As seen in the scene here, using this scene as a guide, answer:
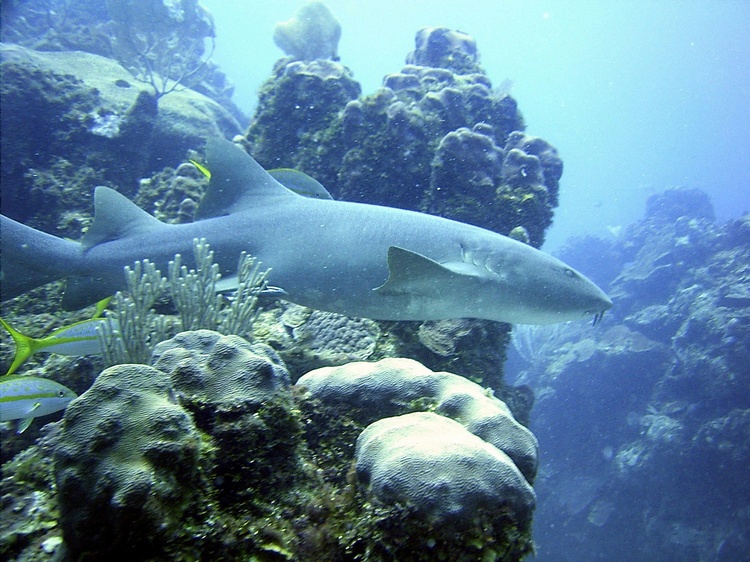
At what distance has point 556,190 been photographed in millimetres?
7363

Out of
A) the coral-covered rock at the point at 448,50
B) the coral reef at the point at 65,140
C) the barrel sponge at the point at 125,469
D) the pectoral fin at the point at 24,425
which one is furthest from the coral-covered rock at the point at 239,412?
the coral-covered rock at the point at 448,50

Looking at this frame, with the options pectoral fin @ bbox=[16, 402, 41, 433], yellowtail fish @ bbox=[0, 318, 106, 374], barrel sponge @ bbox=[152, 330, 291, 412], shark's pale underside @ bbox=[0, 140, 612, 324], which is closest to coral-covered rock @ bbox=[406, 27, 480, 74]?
shark's pale underside @ bbox=[0, 140, 612, 324]

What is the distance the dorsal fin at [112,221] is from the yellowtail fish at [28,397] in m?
1.42

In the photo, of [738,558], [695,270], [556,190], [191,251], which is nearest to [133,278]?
[191,251]

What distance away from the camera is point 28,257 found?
3729 millimetres

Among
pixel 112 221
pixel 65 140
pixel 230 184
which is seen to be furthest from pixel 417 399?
pixel 65 140

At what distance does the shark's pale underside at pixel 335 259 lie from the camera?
12.2ft

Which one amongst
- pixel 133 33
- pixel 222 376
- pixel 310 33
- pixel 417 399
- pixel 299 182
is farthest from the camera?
pixel 133 33

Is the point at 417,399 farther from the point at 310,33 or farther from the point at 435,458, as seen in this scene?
the point at 310,33

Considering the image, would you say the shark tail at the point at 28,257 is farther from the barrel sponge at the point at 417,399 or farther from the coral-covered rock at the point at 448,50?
the coral-covered rock at the point at 448,50

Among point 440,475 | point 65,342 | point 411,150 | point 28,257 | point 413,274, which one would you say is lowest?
point 65,342

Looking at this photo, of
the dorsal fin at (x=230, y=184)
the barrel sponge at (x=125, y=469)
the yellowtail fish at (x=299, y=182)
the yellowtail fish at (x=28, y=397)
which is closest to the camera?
the barrel sponge at (x=125, y=469)

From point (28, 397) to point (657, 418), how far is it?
1587cm

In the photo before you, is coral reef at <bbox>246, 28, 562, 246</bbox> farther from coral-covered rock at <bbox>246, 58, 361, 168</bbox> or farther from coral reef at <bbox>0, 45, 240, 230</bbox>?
coral reef at <bbox>0, 45, 240, 230</bbox>
